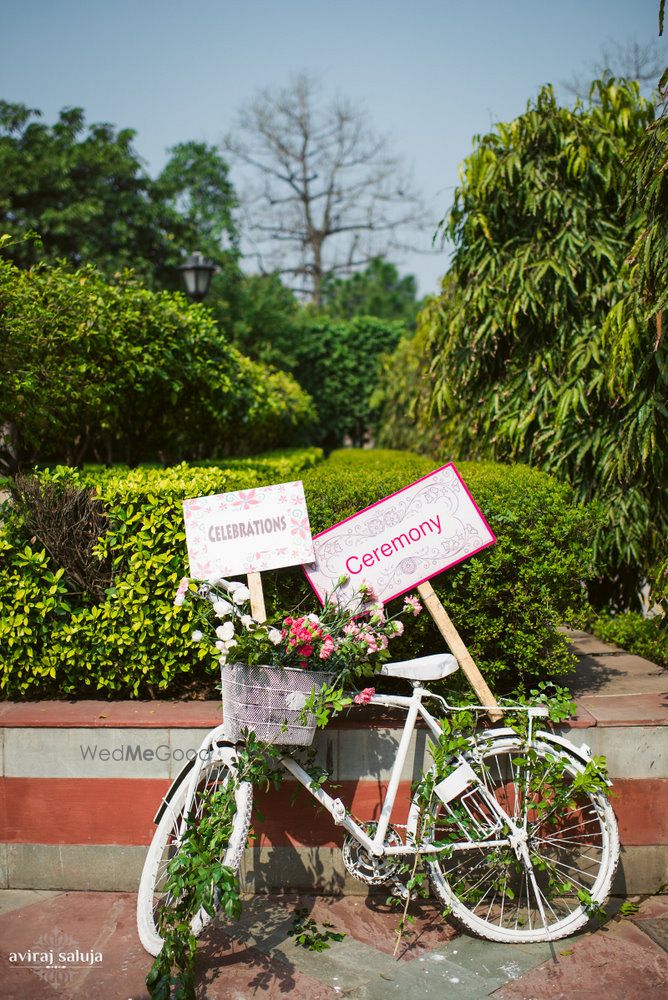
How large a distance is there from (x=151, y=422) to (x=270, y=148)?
2571 centimetres

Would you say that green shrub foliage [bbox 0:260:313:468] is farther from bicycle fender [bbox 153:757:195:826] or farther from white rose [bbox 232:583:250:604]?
bicycle fender [bbox 153:757:195:826]

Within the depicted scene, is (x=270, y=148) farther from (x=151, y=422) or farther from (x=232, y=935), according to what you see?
(x=232, y=935)

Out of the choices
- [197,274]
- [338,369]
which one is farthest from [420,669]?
[338,369]

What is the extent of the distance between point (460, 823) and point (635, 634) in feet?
8.56

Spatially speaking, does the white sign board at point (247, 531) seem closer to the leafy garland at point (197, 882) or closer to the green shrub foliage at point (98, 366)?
the leafy garland at point (197, 882)

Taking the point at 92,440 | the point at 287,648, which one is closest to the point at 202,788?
the point at 287,648

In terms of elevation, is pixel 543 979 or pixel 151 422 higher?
pixel 151 422

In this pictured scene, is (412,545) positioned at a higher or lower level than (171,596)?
higher

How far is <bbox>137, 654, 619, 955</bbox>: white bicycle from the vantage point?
3.09 meters

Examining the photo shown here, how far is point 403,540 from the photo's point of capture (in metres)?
3.39

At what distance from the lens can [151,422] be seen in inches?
289

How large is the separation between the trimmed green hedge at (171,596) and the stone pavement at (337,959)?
99 centimetres

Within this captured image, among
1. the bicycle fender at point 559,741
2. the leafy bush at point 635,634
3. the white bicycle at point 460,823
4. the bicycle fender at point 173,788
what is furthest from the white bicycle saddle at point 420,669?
the leafy bush at point 635,634

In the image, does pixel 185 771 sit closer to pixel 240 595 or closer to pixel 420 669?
pixel 240 595
